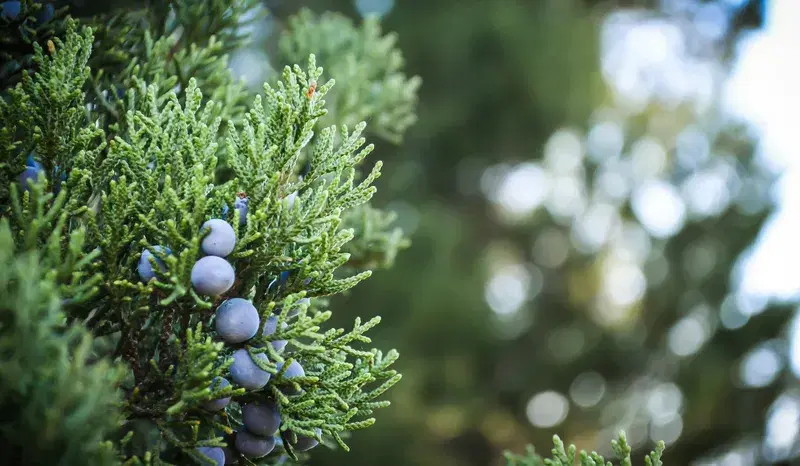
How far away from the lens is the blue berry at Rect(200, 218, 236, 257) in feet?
2.90

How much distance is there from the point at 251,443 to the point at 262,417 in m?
0.07

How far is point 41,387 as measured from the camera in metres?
0.71

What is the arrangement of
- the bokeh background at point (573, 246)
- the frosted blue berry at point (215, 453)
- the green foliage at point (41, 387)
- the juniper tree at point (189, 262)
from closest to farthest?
the green foliage at point (41, 387) < the juniper tree at point (189, 262) < the frosted blue berry at point (215, 453) < the bokeh background at point (573, 246)

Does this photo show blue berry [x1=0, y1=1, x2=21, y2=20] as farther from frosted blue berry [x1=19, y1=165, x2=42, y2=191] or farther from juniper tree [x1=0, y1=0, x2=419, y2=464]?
frosted blue berry [x1=19, y1=165, x2=42, y2=191]

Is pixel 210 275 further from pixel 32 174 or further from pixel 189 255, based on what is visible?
pixel 32 174

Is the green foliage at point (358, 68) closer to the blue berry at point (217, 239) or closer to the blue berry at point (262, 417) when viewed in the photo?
the blue berry at point (217, 239)

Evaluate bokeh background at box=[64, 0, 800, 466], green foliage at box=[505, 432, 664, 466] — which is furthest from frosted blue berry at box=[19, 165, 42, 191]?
bokeh background at box=[64, 0, 800, 466]

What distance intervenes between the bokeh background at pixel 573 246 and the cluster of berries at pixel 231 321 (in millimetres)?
3543

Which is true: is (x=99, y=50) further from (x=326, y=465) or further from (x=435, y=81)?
(x=435, y=81)

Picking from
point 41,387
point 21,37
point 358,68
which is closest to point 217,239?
point 41,387

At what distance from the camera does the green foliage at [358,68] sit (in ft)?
5.44

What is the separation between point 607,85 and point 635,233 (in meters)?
1.74

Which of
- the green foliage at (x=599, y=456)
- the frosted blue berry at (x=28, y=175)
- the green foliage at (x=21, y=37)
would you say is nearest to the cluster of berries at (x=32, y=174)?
the frosted blue berry at (x=28, y=175)

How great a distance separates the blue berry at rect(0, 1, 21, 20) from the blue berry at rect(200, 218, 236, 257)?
752mm
